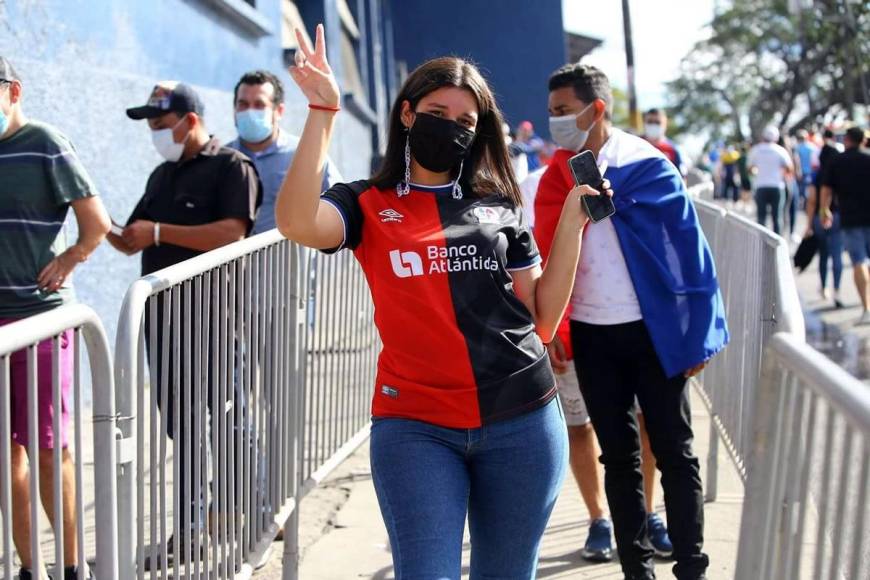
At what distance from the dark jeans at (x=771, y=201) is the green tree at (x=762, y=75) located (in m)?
41.3

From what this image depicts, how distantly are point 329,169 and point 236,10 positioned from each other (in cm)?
622

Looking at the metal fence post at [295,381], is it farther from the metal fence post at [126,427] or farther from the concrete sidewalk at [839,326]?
the concrete sidewalk at [839,326]

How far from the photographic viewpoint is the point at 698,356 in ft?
14.4

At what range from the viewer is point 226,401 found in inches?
151

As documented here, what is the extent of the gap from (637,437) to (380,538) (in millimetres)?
1505

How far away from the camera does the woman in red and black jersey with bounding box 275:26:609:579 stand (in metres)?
3.04

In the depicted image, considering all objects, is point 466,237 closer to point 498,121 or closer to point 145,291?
point 498,121

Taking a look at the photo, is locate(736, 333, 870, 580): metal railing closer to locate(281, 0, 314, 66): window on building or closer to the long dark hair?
the long dark hair

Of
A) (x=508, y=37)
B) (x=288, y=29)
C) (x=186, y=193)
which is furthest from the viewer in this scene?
(x=508, y=37)

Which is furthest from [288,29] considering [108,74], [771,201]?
[108,74]

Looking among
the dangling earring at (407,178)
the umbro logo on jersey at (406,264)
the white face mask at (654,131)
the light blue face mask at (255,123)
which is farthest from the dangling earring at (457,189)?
the white face mask at (654,131)

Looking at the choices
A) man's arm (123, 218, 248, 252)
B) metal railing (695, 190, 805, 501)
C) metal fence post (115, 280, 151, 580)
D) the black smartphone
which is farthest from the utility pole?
metal fence post (115, 280, 151, 580)

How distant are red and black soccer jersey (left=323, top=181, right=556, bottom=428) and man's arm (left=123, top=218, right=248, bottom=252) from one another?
1866 mm

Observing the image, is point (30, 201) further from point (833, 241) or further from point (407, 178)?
point (833, 241)
